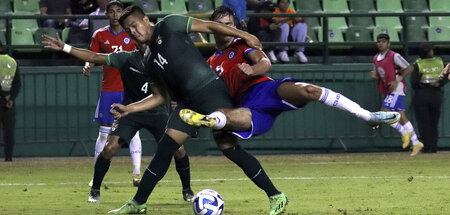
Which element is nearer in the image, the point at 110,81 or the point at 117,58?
the point at 117,58

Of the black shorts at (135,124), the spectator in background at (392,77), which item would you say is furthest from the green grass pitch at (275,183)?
the black shorts at (135,124)

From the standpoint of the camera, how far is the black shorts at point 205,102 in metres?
10.3

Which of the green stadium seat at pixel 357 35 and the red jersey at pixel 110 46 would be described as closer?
the red jersey at pixel 110 46

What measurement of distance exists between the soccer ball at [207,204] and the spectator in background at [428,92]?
1028cm

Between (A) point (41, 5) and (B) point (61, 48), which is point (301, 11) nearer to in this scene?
(A) point (41, 5)

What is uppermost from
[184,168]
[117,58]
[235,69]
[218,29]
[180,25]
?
[218,29]

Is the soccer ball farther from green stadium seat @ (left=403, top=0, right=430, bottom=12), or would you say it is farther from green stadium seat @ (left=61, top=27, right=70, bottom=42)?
green stadium seat @ (left=403, top=0, right=430, bottom=12)

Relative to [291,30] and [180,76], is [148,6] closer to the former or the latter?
[291,30]

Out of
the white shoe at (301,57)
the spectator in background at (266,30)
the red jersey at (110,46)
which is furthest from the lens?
the white shoe at (301,57)

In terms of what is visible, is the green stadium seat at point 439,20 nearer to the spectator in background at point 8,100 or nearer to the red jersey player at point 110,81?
the spectator in background at point 8,100

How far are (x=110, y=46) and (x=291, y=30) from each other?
6360mm

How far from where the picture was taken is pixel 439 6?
21719 mm

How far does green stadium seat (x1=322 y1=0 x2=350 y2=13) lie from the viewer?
2127 cm

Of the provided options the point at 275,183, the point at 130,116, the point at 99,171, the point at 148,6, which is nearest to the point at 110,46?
the point at 130,116
